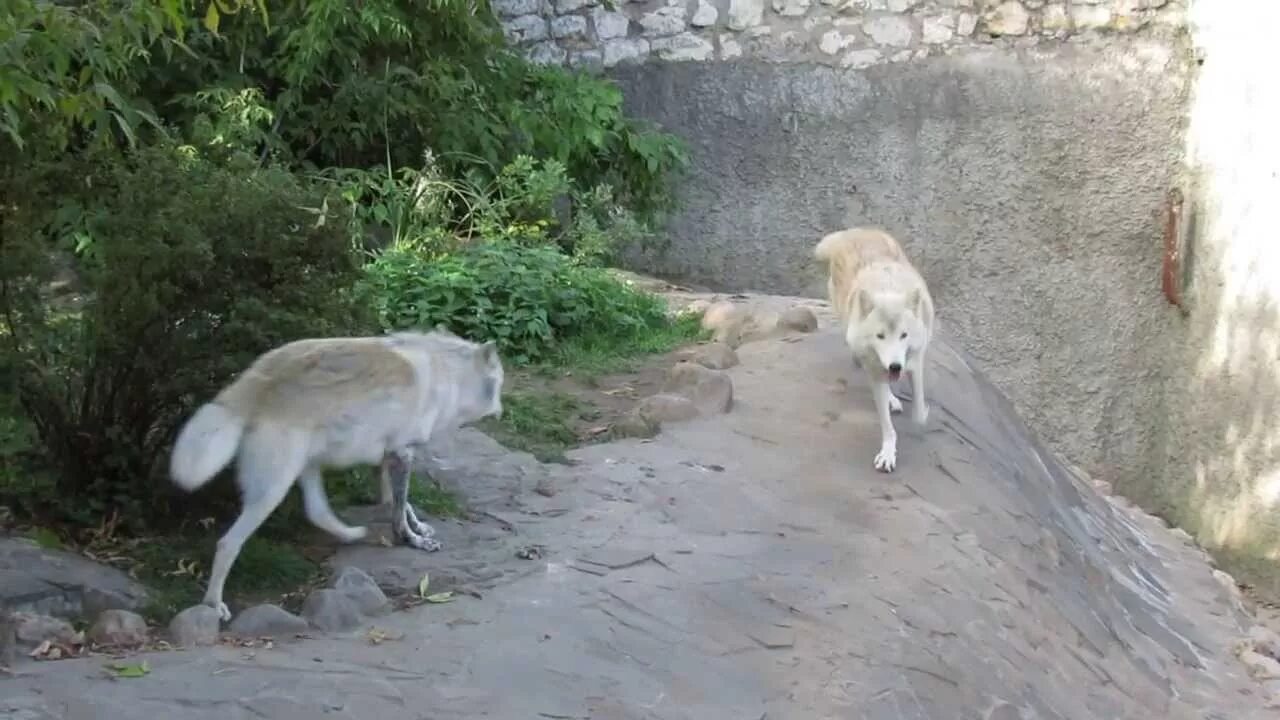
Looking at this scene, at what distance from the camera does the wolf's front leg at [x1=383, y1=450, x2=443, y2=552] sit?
5.34 m

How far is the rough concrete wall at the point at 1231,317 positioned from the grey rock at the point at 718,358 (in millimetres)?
4316

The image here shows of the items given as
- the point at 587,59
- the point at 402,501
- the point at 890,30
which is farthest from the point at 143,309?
the point at 890,30

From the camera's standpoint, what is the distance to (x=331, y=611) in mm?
4582

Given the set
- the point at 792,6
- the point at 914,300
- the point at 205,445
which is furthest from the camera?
the point at 792,6

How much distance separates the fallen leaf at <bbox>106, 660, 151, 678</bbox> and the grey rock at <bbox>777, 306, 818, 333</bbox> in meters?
4.97

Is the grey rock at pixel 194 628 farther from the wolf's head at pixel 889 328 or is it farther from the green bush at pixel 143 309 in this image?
the wolf's head at pixel 889 328

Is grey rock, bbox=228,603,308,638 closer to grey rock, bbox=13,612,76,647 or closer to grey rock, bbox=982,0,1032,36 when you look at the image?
grey rock, bbox=13,612,76,647

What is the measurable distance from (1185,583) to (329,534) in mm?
5959

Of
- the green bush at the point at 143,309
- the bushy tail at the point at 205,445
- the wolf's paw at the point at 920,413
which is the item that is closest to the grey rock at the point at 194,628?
the bushy tail at the point at 205,445

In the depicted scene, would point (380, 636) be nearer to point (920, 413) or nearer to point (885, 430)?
point (885, 430)

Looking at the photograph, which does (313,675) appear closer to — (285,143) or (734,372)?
(734,372)

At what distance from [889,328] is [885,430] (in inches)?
18.4

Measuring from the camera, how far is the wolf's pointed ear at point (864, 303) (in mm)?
6816

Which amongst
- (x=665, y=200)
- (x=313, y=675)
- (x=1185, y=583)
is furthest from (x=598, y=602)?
(x=665, y=200)
